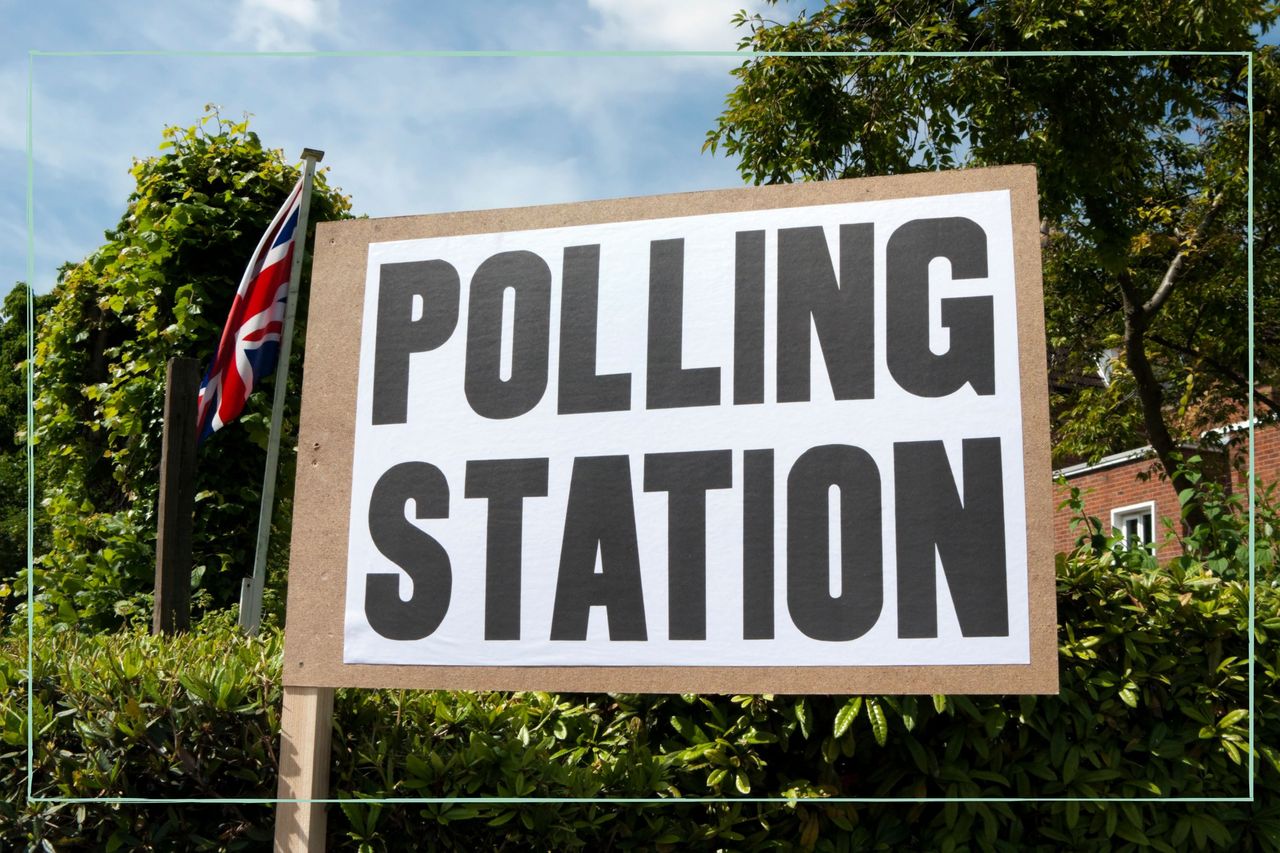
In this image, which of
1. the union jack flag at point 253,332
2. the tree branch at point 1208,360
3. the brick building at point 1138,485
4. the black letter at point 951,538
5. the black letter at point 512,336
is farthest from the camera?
the brick building at point 1138,485

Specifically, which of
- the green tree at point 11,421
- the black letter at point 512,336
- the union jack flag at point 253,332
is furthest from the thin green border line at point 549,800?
the green tree at point 11,421

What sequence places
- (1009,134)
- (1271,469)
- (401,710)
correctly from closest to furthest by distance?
(401,710)
(1009,134)
(1271,469)

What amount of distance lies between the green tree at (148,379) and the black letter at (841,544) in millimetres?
4116

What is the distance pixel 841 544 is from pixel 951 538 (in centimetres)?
28

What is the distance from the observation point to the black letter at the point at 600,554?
2.92 meters

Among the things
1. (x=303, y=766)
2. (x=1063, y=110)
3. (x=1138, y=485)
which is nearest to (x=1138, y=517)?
(x=1138, y=485)

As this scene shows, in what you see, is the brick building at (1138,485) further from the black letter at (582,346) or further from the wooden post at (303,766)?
the wooden post at (303,766)

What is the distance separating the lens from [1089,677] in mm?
3264

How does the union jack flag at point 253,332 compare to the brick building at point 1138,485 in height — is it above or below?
below

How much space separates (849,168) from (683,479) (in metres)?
8.92

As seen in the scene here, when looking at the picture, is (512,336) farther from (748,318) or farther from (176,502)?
(176,502)

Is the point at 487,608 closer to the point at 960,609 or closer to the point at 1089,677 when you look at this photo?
the point at 960,609

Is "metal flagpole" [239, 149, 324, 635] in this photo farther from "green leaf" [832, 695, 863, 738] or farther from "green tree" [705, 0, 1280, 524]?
"green tree" [705, 0, 1280, 524]

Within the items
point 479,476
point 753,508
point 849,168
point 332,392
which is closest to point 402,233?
point 332,392
